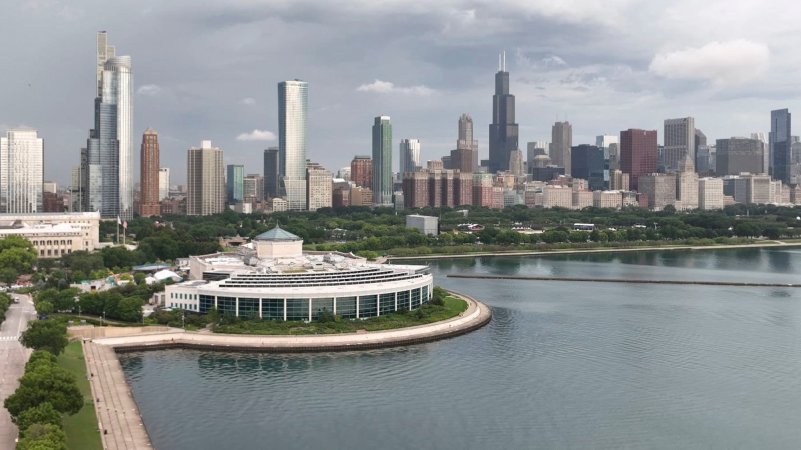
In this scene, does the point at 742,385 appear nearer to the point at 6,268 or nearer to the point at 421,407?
the point at 421,407

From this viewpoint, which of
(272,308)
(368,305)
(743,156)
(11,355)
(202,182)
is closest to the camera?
(11,355)

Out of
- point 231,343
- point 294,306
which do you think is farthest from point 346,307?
point 231,343

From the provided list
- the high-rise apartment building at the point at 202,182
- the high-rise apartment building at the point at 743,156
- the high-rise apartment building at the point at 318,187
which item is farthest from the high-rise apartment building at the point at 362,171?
the high-rise apartment building at the point at 743,156

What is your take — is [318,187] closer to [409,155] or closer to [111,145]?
[111,145]

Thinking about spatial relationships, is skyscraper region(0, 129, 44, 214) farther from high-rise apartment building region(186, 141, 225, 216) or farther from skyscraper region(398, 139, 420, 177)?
skyscraper region(398, 139, 420, 177)

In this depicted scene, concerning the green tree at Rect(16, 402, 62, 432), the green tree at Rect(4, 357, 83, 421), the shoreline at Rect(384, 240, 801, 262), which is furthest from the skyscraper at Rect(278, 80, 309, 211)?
the green tree at Rect(16, 402, 62, 432)

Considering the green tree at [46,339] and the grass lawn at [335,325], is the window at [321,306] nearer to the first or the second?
the grass lawn at [335,325]

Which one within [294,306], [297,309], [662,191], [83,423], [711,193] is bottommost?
[83,423]
